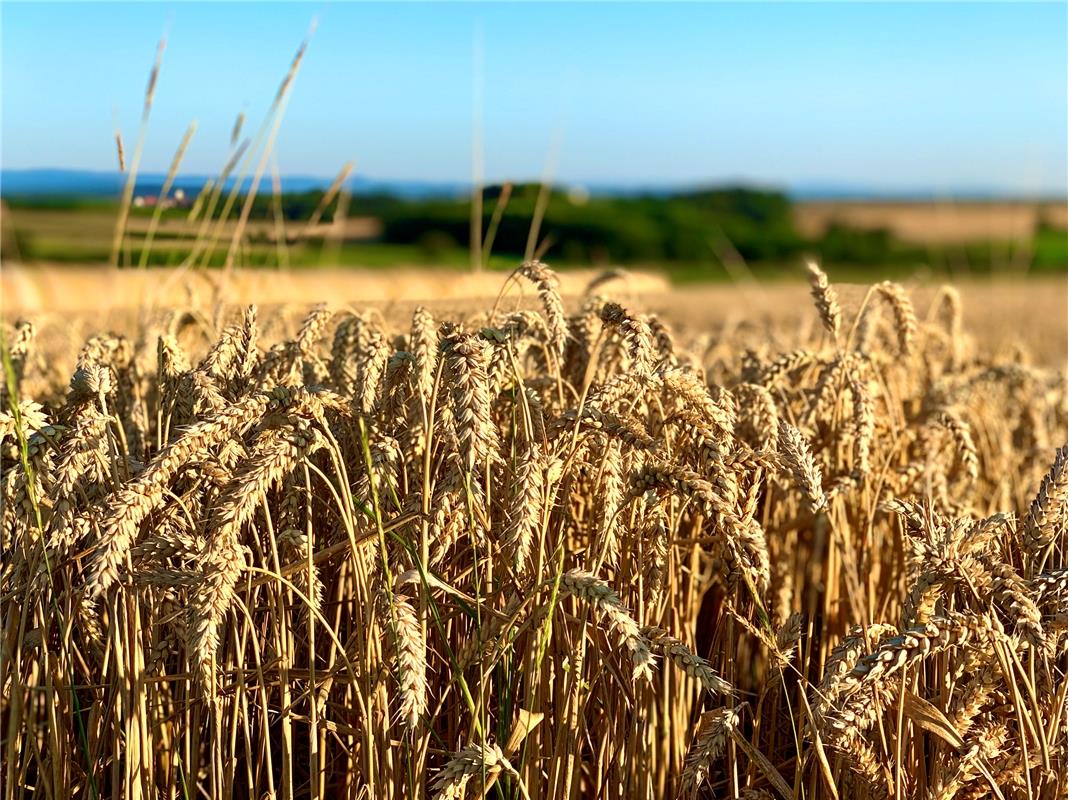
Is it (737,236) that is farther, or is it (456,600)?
(737,236)

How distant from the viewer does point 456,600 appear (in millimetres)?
1681

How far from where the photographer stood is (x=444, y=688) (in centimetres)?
175

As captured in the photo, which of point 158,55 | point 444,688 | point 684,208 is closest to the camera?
point 444,688

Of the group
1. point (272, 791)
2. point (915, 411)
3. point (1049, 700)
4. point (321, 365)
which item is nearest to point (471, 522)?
point (272, 791)

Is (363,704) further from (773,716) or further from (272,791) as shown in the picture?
(773,716)

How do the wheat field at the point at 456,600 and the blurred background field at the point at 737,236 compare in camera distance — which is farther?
the blurred background field at the point at 737,236

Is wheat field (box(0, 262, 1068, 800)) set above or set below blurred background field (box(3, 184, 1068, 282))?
below

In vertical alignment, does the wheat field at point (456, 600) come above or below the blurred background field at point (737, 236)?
below

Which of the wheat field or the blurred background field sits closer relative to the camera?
the wheat field

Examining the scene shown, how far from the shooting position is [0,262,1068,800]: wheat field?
57.1 inches

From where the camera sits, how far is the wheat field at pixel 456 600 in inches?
57.1

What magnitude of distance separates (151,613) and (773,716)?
112cm

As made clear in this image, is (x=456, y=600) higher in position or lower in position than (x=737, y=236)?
lower

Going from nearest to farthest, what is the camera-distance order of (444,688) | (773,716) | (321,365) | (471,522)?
(471,522) → (444,688) → (773,716) → (321,365)
